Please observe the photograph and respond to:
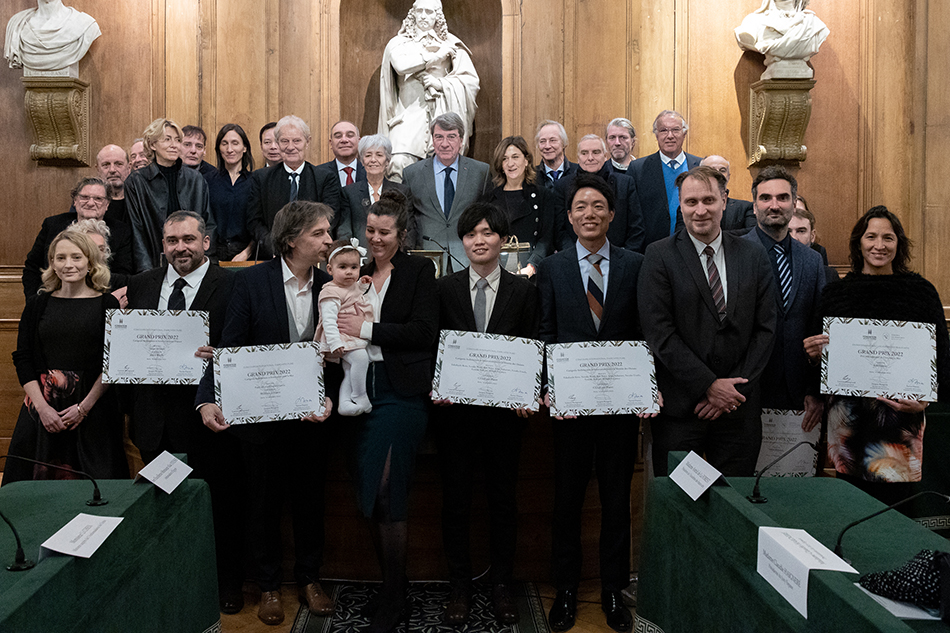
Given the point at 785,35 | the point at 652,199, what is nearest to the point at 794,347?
the point at 652,199

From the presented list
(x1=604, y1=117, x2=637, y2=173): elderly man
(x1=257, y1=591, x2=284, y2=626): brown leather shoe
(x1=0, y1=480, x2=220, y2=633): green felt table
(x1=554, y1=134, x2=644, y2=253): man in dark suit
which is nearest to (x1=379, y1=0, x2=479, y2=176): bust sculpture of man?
(x1=604, y1=117, x2=637, y2=173): elderly man

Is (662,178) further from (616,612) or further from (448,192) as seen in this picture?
(616,612)

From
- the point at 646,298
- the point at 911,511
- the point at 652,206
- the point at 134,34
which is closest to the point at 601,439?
the point at 646,298

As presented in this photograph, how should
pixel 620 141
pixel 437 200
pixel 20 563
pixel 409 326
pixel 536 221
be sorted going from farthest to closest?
pixel 620 141 < pixel 437 200 < pixel 536 221 < pixel 409 326 < pixel 20 563

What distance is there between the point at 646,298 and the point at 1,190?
535cm

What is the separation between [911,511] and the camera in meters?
3.89

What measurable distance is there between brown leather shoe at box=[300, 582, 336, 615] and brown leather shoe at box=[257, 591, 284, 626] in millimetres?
113

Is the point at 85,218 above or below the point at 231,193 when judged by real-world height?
below

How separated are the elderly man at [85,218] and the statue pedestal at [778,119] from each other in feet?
14.7

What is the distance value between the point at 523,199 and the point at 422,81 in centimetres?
232

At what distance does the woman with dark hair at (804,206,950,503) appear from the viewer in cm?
328

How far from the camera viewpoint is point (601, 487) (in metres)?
3.27

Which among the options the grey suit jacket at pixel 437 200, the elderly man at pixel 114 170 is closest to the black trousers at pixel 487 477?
the grey suit jacket at pixel 437 200

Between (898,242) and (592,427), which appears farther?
(898,242)
